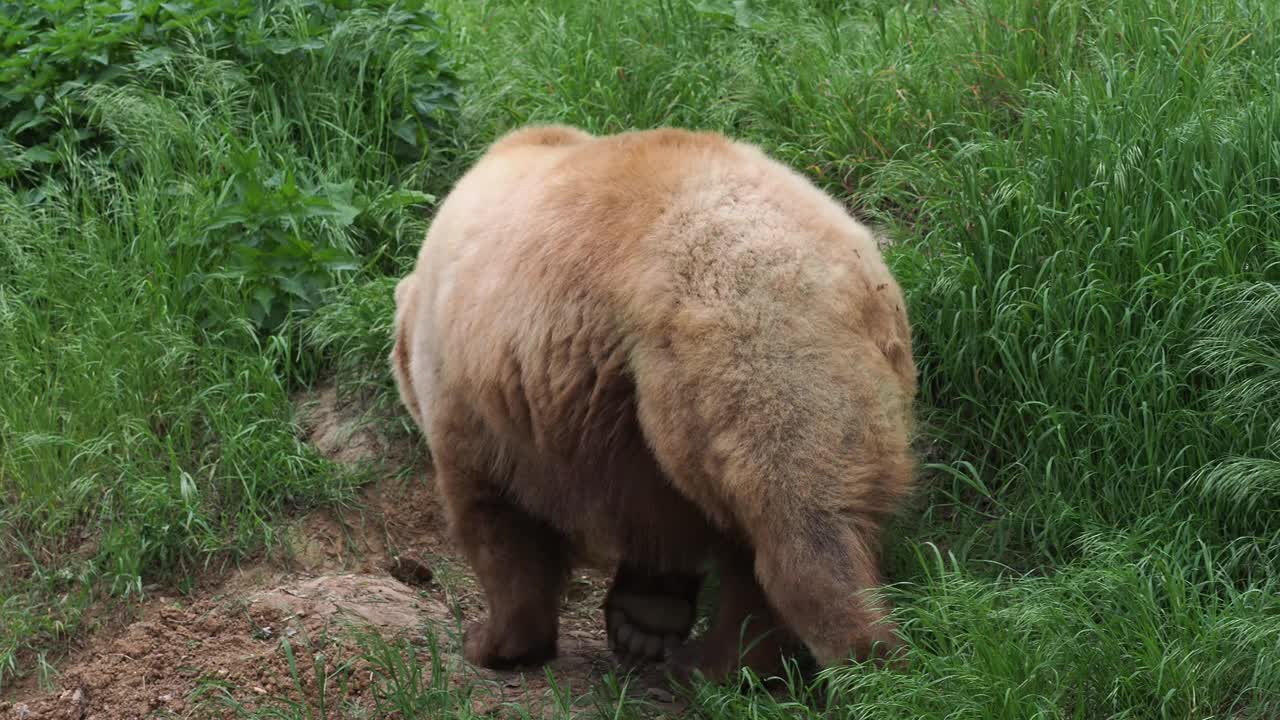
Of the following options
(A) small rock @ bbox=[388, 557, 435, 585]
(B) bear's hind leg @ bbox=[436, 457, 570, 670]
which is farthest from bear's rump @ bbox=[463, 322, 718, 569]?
(A) small rock @ bbox=[388, 557, 435, 585]

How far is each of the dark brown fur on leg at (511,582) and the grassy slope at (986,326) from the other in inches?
36.0

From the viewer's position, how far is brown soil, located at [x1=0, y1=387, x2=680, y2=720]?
173 inches

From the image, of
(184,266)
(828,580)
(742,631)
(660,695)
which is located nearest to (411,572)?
(660,695)

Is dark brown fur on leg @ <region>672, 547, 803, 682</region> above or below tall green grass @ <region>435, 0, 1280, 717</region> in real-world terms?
below

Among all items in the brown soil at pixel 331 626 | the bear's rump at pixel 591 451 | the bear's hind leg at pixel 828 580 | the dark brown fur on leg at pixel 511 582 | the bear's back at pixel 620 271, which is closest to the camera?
the bear's hind leg at pixel 828 580

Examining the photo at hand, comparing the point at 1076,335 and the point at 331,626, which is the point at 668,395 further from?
the point at 331,626

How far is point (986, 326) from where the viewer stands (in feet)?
15.8

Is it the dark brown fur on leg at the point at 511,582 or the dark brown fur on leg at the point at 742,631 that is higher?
the dark brown fur on leg at the point at 742,631

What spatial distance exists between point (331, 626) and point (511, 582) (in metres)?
0.61

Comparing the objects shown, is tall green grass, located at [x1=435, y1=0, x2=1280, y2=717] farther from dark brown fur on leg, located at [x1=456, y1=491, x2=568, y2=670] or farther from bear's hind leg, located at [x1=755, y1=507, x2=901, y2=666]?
dark brown fur on leg, located at [x1=456, y1=491, x2=568, y2=670]

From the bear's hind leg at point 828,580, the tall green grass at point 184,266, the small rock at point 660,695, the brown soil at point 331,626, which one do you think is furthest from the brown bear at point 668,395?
the tall green grass at point 184,266

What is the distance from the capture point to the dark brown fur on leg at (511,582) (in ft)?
15.2

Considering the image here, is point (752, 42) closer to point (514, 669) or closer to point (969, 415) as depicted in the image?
point (969, 415)

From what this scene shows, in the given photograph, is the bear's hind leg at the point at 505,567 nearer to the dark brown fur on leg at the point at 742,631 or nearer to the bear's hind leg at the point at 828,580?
the dark brown fur on leg at the point at 742,631
